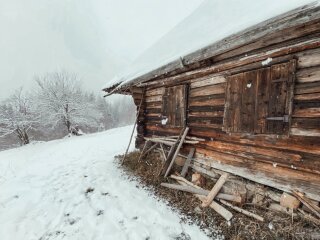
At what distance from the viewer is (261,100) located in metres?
3.49

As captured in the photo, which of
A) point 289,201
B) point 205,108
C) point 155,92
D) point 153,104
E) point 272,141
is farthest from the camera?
point 153,104

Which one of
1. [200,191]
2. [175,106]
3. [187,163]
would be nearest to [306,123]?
[200,191]

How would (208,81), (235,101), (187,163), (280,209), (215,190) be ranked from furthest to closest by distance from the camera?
(187,163), (208,81), (215,190), (235,101), (280,209)

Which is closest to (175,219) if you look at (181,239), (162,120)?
(181,239)

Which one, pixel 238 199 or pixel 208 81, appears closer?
pixel 238 199

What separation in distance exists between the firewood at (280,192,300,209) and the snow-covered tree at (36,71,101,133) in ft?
66.1

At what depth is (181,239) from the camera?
3.28m

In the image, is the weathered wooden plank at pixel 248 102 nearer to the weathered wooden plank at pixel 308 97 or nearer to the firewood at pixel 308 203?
the weathered wooden plank at pixel 308 97

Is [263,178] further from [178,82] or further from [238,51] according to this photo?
[178,82]

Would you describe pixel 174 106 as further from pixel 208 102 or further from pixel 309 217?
pixel 309 217

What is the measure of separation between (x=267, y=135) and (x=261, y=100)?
58cm

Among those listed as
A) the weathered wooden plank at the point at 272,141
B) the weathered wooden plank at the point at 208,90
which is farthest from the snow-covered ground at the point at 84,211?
the weathered wooden plank at the point at 208,90

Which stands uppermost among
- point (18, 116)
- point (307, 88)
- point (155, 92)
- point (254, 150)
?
point (155, 92)

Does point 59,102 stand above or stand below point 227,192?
above
